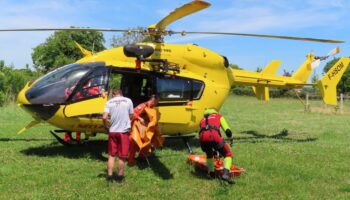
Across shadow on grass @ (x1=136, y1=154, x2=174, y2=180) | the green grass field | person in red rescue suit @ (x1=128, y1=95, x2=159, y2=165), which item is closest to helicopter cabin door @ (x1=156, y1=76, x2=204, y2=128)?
the green grass field

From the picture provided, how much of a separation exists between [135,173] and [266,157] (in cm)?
363

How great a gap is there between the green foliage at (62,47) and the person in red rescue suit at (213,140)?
174ft

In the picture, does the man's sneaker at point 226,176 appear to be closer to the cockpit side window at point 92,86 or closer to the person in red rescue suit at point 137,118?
the person in red rescue suit at point 137,118

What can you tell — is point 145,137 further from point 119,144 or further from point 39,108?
point 39,108

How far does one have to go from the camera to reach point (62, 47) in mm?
60250

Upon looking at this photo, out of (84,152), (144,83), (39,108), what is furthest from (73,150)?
(144,83)

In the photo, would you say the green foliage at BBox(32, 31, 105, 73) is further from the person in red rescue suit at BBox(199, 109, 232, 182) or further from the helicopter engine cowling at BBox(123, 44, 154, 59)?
the person in red rescue suit at BBox(199, 109, 232, 182)

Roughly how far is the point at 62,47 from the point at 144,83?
5277 centimetres

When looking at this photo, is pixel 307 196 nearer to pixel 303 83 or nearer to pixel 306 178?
pixel 306 178

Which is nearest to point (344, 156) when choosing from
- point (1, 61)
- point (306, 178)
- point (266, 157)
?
point (266, 157)

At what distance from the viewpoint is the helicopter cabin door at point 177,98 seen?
999 cm

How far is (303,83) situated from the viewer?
47.1ft

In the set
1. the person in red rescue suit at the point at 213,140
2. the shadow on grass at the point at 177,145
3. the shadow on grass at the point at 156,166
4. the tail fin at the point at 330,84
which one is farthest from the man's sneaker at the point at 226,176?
the tail fin at the point at 330,84

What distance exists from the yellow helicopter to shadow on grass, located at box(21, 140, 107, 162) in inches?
25.9
